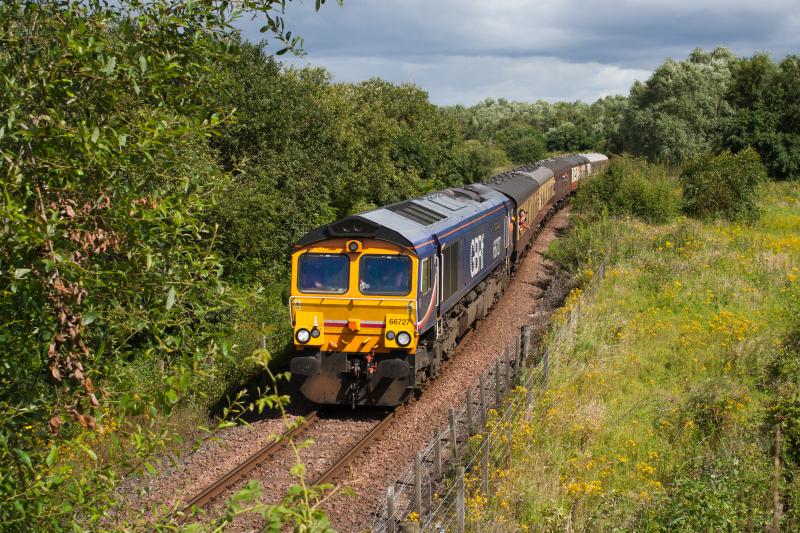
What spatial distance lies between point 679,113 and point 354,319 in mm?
39794

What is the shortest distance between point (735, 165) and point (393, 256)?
22188mm

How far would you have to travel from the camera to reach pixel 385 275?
12.5m

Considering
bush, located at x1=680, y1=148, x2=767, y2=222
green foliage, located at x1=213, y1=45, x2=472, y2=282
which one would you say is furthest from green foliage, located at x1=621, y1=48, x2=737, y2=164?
green foliage, located at x1=213, y1=45, x2=472, y2=282

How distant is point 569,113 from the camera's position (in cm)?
11350

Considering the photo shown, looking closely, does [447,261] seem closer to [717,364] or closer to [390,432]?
[390,432]

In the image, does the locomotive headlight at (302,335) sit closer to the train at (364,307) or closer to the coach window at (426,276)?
the train at (364,307)

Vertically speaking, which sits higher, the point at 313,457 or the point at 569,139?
the point at 569,139

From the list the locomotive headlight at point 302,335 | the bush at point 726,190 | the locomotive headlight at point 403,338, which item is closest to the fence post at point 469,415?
the locomotive headlight at point 403,338

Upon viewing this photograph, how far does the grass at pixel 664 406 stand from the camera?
805 centimetres

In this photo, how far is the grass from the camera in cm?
805

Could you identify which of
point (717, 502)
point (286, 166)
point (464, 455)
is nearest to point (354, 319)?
point (464, 455)

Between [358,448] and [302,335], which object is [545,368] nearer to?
[358,448]

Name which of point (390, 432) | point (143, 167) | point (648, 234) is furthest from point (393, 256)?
point (648, 234)

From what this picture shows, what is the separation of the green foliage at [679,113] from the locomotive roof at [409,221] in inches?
1167
